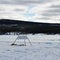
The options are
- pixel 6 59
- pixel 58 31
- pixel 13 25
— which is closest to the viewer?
pixel 6 59

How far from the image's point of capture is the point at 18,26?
88.9 m

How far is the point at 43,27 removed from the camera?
267 ft

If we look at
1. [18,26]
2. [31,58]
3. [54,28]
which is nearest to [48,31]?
[54,28]

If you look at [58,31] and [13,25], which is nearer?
[13,25]

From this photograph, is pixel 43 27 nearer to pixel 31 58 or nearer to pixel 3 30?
pixel 3 30

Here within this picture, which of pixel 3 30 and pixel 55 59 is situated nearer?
pixel 55 59

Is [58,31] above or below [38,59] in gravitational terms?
below

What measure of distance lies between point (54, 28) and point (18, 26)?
11611mm

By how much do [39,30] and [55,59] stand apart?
220 ft

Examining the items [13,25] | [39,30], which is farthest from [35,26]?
[13,25]

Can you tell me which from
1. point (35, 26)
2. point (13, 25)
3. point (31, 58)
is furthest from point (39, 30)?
point (31, 58)

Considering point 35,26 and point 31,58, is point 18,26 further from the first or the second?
point 31,58

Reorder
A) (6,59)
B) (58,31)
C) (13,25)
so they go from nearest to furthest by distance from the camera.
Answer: (6,59), (13,25), (58,31)

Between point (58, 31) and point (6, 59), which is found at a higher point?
point (6, 59)
